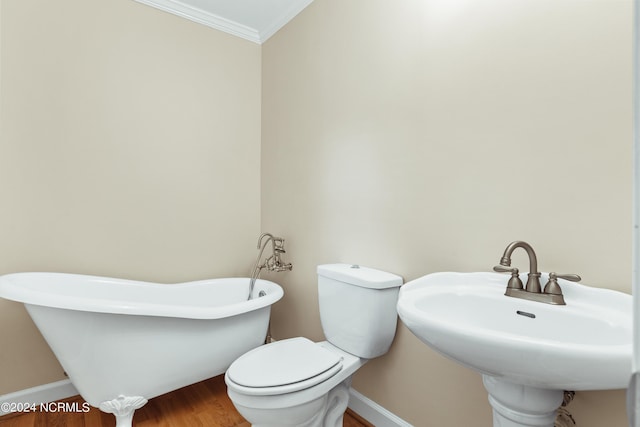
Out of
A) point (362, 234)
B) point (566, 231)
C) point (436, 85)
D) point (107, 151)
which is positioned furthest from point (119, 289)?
point (566, 231)

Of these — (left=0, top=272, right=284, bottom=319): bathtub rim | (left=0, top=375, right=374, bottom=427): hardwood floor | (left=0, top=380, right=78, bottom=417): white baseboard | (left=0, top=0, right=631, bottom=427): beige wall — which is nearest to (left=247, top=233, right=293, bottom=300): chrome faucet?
(left=0, top=0, right=631, bottom=427): beige wall

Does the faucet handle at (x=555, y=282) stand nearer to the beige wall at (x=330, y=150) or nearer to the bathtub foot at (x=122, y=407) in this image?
the beige wall at (x=330, y=150)

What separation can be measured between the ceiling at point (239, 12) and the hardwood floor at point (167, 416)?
8.24 feet

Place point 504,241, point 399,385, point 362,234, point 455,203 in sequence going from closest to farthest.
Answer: point 504,241
point 455,203
point 399,385
point 362,234

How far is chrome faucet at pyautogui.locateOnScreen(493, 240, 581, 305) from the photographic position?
1028mm

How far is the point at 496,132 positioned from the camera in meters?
1.31

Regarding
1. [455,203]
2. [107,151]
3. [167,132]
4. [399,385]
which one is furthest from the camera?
[167,132]

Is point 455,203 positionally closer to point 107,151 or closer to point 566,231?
point 566,231

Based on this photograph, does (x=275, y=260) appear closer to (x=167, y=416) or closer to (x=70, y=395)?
(x=167, y=416)

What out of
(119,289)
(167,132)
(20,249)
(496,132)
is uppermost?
(167,132)

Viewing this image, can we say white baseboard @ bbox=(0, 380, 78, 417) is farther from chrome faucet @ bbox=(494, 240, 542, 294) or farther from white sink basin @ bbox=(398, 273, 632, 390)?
chrome faucet @ bbox=(494, 240, 542, 294)

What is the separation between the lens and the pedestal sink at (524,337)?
692mm

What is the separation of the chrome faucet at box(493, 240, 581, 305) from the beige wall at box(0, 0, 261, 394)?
79.9 inches

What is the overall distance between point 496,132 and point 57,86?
2357mm
